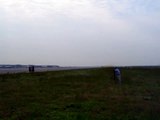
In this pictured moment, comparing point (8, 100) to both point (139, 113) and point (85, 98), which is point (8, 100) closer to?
point (85, 98)

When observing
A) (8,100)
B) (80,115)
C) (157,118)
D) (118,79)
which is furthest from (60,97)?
(118,79)

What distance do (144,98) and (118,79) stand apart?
36.6 ft

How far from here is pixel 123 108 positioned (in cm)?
1897

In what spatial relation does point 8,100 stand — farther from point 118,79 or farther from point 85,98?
point 118,79

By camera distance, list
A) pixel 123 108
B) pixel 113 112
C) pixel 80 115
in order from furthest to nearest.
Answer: pixel 123 108, pixel 113 112, pixel 80 115

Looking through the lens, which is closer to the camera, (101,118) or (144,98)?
(101,118)

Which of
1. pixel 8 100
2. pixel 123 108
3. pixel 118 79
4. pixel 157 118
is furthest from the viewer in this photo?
pixel 118 79

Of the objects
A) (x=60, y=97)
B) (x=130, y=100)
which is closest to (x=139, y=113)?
(x=130, y=100)

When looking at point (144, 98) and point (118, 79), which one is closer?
point (144, 98)

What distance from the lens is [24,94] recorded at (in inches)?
979

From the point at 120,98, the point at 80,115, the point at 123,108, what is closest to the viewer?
the point at 80,115

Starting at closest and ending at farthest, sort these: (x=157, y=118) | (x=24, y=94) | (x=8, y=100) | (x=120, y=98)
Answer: (x=157, y=118) → (x=8, y=100) → (x=120, y=98) → (x=24, y=94)

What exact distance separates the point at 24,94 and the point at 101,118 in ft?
31.6

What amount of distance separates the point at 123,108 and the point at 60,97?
5.42 meters
